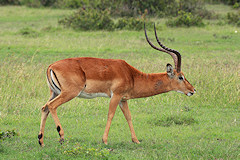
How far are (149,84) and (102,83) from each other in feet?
2.18

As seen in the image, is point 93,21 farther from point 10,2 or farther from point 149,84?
point 10,2

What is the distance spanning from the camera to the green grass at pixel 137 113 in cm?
475

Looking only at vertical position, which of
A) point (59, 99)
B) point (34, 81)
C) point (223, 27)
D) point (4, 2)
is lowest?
point (4, 2)

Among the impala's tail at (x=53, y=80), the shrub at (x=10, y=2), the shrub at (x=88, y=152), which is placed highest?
the impala's tail at (x=53, y=80)

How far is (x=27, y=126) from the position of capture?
5961mm

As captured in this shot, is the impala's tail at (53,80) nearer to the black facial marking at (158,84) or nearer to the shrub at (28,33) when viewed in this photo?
the black facial marking at (158,84)

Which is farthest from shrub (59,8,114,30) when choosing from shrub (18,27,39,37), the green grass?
the green grass

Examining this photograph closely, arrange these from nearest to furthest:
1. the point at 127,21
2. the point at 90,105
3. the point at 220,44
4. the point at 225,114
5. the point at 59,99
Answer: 1. the point at 59,99
2. the point at 225,114
3. the point at 90,105
4. the point at 220,44
5. the point at 127,21

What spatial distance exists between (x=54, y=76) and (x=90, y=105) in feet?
7.55

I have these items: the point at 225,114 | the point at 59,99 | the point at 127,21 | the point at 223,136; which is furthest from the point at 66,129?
the point at 127,21

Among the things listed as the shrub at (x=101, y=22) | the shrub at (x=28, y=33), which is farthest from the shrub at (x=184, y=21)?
the shrub at (x=28, y=33)

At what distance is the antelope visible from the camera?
15.8ft

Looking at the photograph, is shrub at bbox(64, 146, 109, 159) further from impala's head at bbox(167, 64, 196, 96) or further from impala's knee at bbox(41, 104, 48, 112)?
impala's head at bbox(167, 64, 196, 96)

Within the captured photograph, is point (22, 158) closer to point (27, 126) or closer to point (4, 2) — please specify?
point (27, 126)
